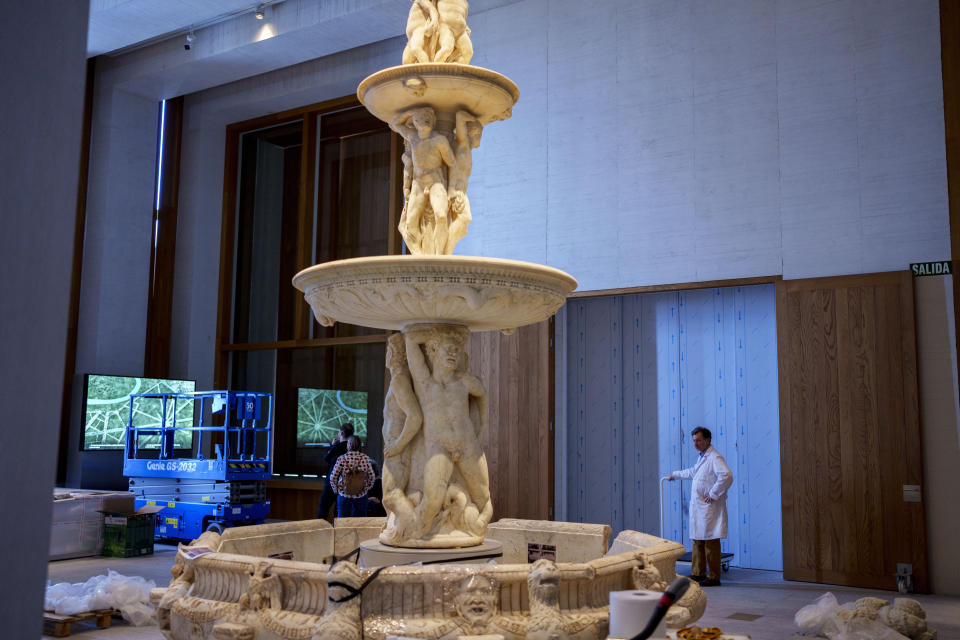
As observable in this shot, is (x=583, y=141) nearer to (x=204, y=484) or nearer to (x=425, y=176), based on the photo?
(x=425, y=176)

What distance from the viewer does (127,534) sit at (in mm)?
9055

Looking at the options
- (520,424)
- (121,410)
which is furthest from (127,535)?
(520,424)

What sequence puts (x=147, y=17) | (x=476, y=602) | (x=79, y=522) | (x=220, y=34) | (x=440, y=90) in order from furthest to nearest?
(x=220, y=34)
(x=147, y=17)
(x=79, y=522)
(x=440, y=90)
(x=476, y=602)

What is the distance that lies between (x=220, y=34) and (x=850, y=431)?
1040 cm

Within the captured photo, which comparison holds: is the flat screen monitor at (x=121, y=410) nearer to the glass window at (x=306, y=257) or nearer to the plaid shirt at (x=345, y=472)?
the glass window at (x=306, y=257)

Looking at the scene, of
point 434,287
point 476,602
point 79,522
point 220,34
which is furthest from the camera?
point 220,34

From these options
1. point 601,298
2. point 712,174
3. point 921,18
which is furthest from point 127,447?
point 921,18

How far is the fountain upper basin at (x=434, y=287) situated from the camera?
4484 mm

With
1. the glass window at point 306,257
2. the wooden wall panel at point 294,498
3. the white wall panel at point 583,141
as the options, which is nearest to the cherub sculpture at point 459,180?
the white wall panel at point 583,141

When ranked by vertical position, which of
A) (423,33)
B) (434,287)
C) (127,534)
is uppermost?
(423,33)

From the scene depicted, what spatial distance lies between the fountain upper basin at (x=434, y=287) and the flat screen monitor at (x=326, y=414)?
26.3 feet

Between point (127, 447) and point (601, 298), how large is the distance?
6853 mm

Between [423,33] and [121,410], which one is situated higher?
[423,33]

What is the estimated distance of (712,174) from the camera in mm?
9000
